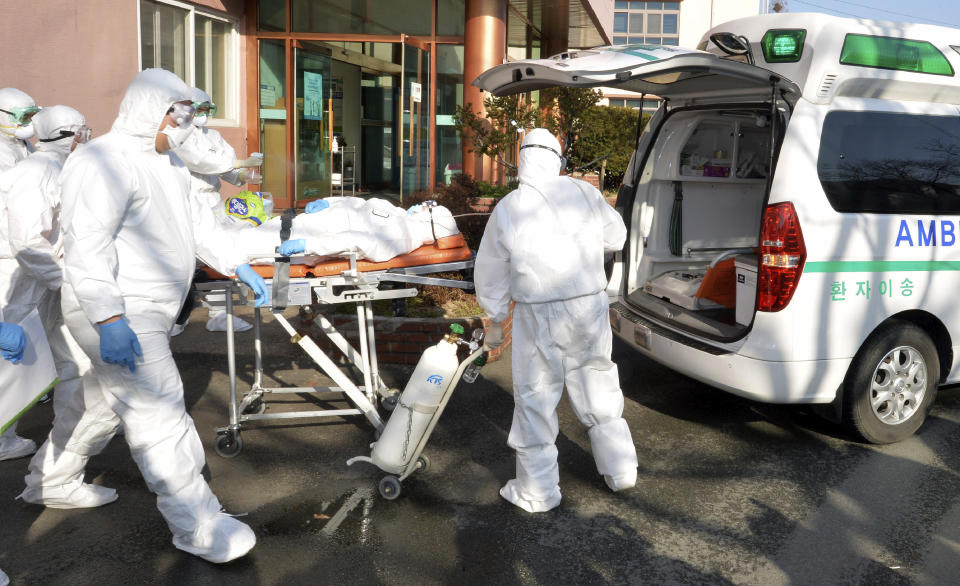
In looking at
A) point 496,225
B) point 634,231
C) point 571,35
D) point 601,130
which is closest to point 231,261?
point 496,225

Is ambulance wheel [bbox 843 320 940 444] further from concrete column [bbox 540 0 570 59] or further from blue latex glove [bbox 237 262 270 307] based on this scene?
concrete column [bbox 540 0 570 59]

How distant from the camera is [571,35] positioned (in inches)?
802

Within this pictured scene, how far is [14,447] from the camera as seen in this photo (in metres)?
4.81

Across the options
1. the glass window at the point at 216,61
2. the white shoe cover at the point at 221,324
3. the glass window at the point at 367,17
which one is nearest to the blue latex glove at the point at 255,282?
the white shoe cover at the point at 221,324

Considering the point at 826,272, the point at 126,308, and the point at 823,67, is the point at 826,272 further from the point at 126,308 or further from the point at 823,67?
the point at 126,308

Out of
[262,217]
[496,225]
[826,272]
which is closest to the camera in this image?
[496,225]

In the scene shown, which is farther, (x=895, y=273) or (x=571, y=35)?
(x=571, y=35)

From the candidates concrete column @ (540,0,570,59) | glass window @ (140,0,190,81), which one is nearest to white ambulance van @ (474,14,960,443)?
glass window @ (140,0,190,81)

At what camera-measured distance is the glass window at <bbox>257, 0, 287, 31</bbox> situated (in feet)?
42.2

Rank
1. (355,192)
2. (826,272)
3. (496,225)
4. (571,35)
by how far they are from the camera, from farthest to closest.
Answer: (571,35)
(355,192)
(826,272)
(496,225)

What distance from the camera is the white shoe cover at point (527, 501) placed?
13.8 feet

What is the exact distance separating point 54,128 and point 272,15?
880 cm

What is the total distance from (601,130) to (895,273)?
297 inches

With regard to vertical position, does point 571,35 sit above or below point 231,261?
above
